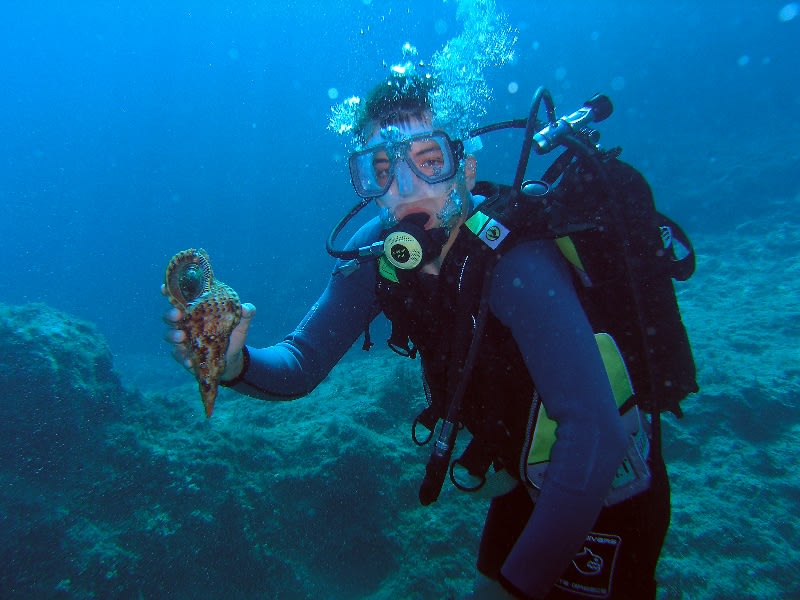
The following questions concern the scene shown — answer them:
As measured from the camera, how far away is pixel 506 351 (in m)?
1.85

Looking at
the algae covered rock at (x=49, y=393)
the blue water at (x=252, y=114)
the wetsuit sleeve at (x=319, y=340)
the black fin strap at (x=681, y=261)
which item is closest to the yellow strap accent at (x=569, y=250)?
the black fin strap at (x=681, y=261)

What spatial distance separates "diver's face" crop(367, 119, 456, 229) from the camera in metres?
2.14

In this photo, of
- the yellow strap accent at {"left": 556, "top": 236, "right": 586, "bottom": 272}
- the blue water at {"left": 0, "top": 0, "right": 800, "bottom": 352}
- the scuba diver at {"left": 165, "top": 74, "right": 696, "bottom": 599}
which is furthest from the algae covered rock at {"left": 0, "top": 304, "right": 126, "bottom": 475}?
the blue water at {"left": 0, "top": 0, "right": 800, "bottom": 352}

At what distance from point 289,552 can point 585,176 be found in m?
4.80

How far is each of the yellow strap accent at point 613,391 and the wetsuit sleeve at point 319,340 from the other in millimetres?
1273

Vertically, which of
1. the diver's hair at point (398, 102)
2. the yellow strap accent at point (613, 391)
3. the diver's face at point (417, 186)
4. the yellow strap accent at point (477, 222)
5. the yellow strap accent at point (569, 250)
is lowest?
the yellow strap accent at point (613, 391)

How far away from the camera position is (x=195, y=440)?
5379mm

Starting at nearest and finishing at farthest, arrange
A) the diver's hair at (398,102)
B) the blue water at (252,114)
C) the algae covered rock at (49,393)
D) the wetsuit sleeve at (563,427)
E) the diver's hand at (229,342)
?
the wetsuit sleeve at (563,427) → the diver's hand at (229,342) → the diver's hair at (398,102) → the algae covered rock at (49,393) → the blue water at (252,114)

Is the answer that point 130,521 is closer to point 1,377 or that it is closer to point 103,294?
point 1,377

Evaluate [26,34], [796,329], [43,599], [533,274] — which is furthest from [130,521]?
[26,34]

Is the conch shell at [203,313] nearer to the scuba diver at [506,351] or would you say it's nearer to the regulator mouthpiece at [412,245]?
the scuba diver at [506,351]

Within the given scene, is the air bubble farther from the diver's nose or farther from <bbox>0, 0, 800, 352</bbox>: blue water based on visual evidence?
the diver's nose

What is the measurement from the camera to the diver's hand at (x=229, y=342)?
1576 mm

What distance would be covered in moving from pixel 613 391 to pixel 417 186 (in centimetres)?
132
